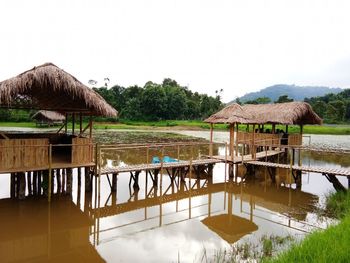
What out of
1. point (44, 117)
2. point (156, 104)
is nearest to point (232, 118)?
point (44, 117)

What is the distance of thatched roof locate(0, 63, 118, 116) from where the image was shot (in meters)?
10.00

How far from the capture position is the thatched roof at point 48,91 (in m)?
10.00

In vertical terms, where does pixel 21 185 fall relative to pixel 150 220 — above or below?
above

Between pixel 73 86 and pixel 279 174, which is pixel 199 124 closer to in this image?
pixel 279 174

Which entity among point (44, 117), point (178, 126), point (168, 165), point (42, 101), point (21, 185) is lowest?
point (21, 185)

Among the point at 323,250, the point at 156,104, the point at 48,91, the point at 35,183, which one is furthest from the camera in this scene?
the point at 156,104

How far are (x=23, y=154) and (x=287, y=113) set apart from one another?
15.2m

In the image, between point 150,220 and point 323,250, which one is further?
point 150,220

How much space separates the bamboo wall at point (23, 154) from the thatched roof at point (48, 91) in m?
1.32

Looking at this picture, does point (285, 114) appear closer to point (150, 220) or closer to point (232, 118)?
point (232, 118)

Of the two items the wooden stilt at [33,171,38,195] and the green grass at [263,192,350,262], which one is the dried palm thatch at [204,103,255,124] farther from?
the green grass at [263,192,350,262]

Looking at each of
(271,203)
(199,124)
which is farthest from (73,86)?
(199,124)

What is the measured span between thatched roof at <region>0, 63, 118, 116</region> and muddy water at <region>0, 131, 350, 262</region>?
3.32 m

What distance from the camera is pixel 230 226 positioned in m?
9.45
